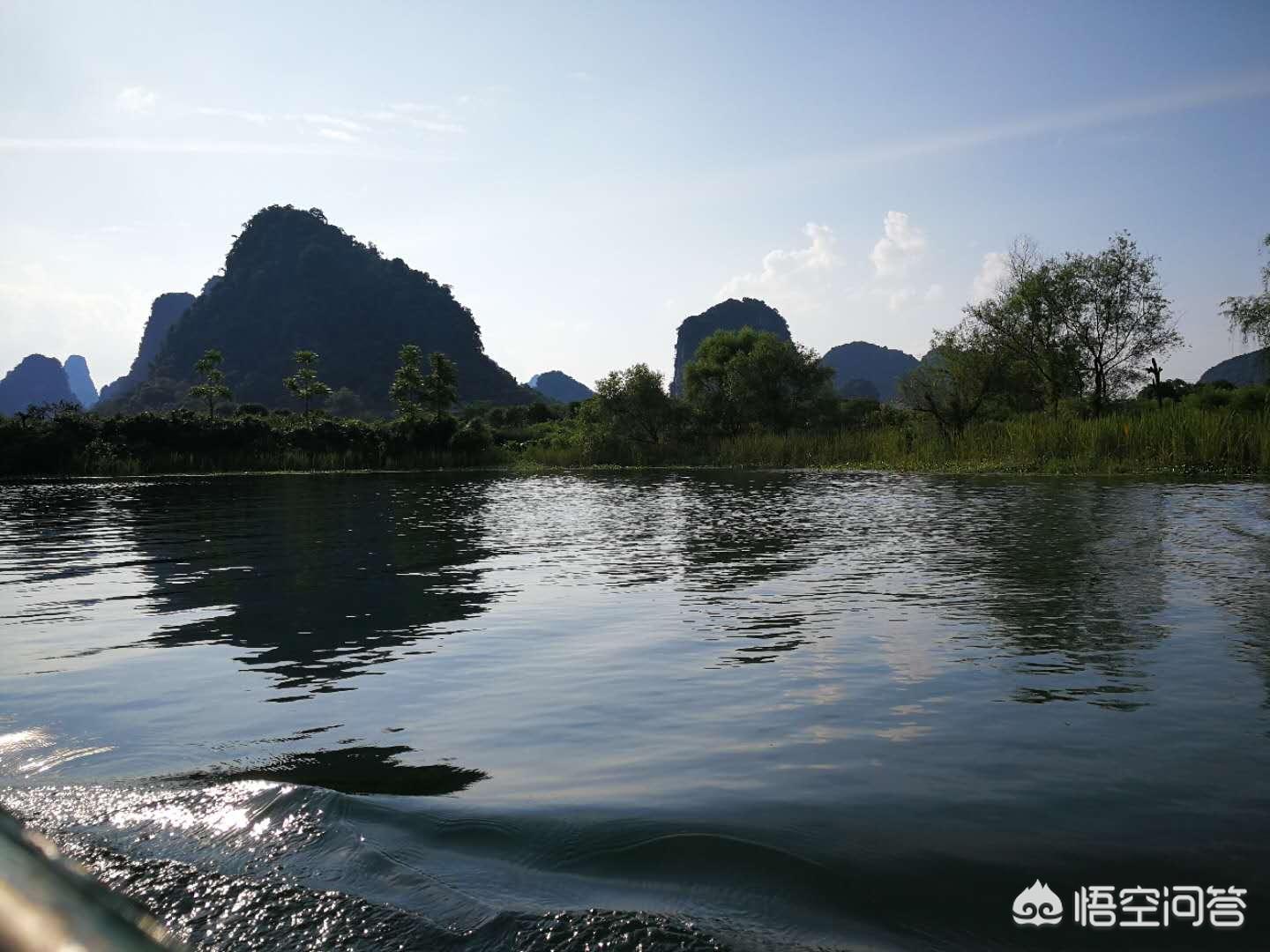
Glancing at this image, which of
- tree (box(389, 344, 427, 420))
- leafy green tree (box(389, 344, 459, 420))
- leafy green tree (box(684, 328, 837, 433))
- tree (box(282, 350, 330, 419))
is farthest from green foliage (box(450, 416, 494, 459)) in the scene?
tree (box(282, 350, 330, 419))

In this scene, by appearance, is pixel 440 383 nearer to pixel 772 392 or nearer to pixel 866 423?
pixel 772 392

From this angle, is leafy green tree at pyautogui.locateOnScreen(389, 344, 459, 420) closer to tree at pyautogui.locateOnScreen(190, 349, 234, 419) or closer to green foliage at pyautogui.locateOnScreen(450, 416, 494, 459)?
green foliage at pyautogui.locateOnScreen(450, 416, 494, 459)

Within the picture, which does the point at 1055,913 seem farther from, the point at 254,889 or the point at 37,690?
the point at 37,690

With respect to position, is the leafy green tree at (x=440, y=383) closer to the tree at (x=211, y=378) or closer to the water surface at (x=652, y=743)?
the tree at (x=211, y=378)

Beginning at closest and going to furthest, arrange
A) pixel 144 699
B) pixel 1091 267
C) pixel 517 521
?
pixel 144 699 < pixel 517 521 < pixel 1091 267

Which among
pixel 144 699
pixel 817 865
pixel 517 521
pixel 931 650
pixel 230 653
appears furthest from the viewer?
pixel 517 521

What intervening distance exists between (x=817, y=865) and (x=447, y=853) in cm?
165

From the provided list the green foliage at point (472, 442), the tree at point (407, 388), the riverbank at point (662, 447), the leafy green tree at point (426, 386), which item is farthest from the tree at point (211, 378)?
the green foliage at point (472, 442)

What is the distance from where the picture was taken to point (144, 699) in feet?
23.7

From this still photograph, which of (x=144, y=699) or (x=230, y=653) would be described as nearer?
(x=144, y=699)

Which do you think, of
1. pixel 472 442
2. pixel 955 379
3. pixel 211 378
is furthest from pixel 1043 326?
pixel 211 378

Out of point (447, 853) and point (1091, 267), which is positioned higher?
point (1091, 267)

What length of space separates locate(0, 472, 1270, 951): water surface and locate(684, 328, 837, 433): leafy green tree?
54452 mm

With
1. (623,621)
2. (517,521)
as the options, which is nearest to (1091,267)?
(517,521)
